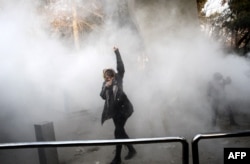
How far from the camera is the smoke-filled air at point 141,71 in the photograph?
6.92 m

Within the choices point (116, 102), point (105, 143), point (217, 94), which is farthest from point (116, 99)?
point (217, 94)

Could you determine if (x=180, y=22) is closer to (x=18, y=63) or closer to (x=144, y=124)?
(x=144, y=124)

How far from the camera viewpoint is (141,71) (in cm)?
796

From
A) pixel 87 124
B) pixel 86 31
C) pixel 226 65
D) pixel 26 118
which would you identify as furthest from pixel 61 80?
pixel 86 31

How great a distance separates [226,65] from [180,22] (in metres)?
2.81

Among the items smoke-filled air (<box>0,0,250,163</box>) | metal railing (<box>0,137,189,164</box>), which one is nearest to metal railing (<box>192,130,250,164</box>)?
metal railing (<box>0,137,189,164</box>)

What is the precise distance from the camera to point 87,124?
358 inches

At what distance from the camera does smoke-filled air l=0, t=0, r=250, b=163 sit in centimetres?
692

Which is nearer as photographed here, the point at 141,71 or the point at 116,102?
the point at 116,102

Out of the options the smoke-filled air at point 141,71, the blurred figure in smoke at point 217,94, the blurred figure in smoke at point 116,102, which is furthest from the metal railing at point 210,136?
the blurred figure in smoke at point 217,94

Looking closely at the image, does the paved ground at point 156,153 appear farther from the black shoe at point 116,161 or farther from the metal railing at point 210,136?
the metal railing at point 210,136

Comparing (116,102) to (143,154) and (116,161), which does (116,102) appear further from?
(143,154)

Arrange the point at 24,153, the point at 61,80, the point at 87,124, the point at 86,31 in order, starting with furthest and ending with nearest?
the point at 86,31 → the point at 61,80 → the point at 87,124 → the point at 24,153

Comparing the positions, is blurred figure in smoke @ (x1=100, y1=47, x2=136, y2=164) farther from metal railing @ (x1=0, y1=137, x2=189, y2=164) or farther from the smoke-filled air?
metal railing @ (x1=0, y1=137, x2=189, y2=164)
